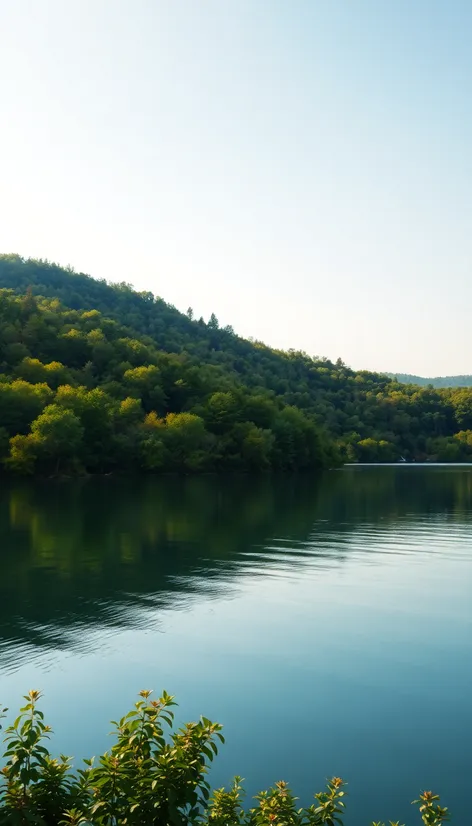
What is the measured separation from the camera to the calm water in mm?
13273

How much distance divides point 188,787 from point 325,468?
150 meters

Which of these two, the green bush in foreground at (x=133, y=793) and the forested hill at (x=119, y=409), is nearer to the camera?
the green bush in foreground at (x=133, y=793)

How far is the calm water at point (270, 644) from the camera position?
13.3 metres

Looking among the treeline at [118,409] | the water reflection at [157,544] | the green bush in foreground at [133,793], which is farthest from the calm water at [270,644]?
the treeline at [118,409]

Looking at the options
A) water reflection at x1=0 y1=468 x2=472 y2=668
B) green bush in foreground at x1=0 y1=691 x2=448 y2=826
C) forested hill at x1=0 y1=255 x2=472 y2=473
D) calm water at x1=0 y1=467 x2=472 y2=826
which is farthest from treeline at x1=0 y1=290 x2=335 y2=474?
green bush in foreground at x1=0 y1=691 x2=448 y2=826

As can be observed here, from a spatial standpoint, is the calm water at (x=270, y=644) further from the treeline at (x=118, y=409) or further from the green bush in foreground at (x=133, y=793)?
the treeline at (x=118, y=409)

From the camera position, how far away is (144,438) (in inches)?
4710

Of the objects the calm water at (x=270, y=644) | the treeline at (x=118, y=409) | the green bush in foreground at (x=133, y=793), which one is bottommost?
the calm water at (x=270, y=644)

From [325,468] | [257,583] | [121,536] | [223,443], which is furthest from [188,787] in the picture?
[325,468]

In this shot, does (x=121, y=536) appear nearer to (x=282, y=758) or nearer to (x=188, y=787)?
(x=282, y=758)

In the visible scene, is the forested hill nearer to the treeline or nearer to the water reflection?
the treeline

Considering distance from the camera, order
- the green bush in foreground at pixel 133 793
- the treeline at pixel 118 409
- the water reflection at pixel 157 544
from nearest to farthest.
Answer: the green bush in foreground at pixel 133 793 < the water reflection at pixel 157 544 < the treeline at pixel 118 409

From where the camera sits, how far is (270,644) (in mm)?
20344

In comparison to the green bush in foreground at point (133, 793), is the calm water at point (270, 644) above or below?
below
